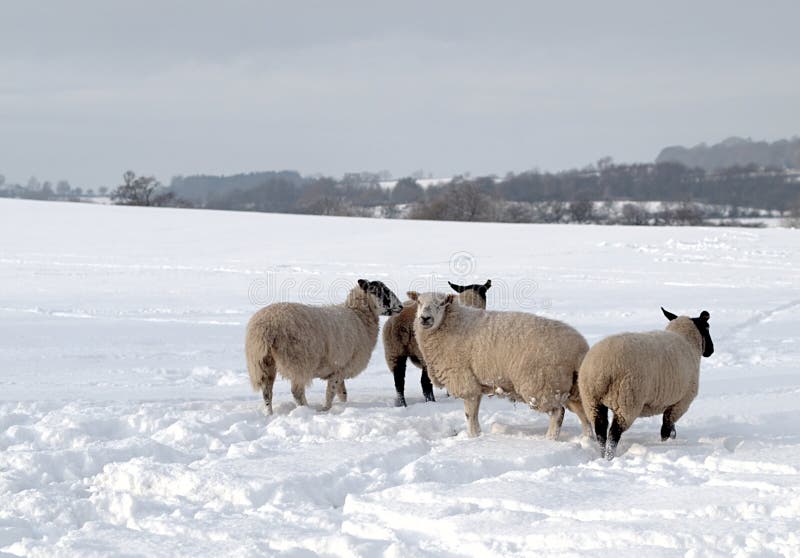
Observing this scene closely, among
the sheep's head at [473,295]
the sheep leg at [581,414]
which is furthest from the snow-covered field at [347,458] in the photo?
the sheep's head at [473,295]

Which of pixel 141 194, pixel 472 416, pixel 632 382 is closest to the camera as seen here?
pixel 632 382

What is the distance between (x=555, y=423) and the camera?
8.95m

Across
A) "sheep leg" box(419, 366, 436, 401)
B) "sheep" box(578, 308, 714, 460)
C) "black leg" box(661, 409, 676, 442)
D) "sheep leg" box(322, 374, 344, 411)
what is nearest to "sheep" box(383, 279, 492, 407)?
"sheep leg" box(419, 366, 436, 401)

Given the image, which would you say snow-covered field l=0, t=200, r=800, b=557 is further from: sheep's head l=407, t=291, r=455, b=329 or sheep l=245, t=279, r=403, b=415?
sheep's head l=407, t=291, r=455, b=329

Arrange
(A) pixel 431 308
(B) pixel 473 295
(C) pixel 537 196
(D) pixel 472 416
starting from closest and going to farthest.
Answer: (D) pixel 472 416 → (A) pixel 431 308 → (B) pixel 473 295 → (C) pixel 537 196

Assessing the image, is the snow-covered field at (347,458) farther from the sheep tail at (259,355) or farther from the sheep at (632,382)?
the sheep tail at (259,355)

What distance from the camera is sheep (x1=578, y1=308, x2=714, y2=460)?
26.6 feet

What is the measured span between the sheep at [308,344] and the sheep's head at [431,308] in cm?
131

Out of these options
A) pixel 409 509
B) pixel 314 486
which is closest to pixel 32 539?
pixel 314 486

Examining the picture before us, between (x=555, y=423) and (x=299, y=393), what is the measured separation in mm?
3151

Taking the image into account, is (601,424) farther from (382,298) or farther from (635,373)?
(382,298)

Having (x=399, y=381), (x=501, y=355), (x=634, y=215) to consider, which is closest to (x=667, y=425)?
(x=501, y=355)

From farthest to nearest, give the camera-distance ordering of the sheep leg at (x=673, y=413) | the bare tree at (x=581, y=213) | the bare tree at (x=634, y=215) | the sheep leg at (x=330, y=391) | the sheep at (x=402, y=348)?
the bare tree at (x=581, y=213), the bare tree at (x=634, y=215), the sheep at (x=402, y=348), the sheep leg at (x=330, y=391), the sheep leg at (x=673, y=413)

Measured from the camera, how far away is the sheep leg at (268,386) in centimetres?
1006
